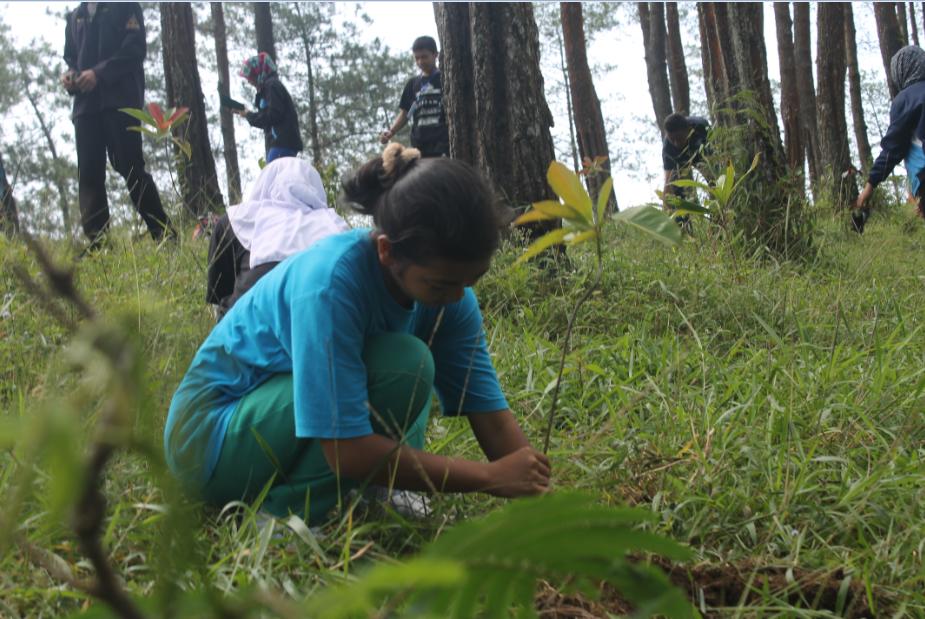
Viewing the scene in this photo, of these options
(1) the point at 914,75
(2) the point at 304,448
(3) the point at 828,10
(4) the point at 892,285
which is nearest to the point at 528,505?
(2) the point at 304,448

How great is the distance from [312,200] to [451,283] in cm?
170

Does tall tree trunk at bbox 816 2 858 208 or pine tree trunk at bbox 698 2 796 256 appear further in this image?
tall tree trunk at bbox 816 2 858 208

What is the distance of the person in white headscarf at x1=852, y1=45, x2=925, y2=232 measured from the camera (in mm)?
4875

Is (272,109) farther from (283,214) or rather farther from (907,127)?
(907,127)

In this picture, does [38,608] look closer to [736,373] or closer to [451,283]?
[451,283]

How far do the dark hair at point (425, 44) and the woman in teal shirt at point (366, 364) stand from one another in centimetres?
449

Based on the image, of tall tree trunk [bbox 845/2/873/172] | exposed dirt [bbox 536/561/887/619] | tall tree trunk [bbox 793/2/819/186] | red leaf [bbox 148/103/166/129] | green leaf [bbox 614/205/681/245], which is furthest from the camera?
tall tree trunk [bbox 845/2/873/172]

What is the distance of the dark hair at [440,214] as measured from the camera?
154cm

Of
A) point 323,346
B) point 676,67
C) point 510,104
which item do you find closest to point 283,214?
point 510,104

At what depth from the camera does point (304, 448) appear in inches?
Result: 66.4

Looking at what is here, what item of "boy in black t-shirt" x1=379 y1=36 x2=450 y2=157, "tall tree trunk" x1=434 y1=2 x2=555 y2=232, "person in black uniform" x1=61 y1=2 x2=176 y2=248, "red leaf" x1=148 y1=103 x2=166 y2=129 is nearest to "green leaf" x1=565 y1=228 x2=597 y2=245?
"red leaf" x1=148 y1=103 x2=166 y2=129

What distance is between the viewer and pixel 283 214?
302 cm

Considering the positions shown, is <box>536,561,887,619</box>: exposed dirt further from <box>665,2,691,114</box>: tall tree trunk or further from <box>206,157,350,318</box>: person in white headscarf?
<box>665,2,691,114</box>: tall tree trunk

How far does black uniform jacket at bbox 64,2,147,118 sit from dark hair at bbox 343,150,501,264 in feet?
11.3
